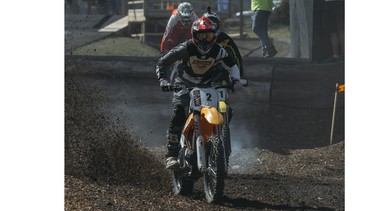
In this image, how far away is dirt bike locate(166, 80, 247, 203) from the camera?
30.6ft

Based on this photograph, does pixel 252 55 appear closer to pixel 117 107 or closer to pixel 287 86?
pixel 287 86

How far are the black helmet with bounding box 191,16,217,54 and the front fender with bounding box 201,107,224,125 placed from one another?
75 centimetres

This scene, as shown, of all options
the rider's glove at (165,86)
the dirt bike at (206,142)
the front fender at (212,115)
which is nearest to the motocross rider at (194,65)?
the rider's glove at (165,86)

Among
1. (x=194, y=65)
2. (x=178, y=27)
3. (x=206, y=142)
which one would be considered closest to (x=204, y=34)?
(x=194, y=65)

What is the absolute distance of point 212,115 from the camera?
948 cm

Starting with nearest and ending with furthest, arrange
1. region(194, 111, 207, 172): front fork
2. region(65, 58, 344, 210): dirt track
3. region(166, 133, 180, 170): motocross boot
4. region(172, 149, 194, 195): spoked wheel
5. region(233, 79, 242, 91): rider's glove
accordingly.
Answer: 1. region(65, 58, 344, 210): dirt track
2. region(194, 111, 207, 172): front fork
3. region(233, 79, 242, 91): rider's glove
4. region(172, 149, 194, 195): spoked wheel
5. region(166, 133, 180, 170): motocross boot

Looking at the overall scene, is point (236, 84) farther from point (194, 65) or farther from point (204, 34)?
point (204, 34)

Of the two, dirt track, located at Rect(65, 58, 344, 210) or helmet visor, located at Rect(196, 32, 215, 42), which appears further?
helmet visor, located at Rect(196, 32, 215, 42)

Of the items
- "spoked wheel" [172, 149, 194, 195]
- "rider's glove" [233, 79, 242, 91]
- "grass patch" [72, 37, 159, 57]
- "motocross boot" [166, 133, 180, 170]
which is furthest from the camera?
"grass patch" [72, 37, 159, 57]

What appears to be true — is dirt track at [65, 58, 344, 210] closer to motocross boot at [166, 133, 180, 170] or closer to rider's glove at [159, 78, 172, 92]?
motocross boot at [166, 133, 180, 170]

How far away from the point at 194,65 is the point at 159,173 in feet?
5.88

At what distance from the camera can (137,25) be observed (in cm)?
2152

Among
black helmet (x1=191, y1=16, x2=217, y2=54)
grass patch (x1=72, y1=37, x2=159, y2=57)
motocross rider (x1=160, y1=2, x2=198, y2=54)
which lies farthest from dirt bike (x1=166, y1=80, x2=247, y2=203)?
grass patch (x1=72, y1=37, x2=159, y2=57)

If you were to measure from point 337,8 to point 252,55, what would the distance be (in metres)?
2.13
